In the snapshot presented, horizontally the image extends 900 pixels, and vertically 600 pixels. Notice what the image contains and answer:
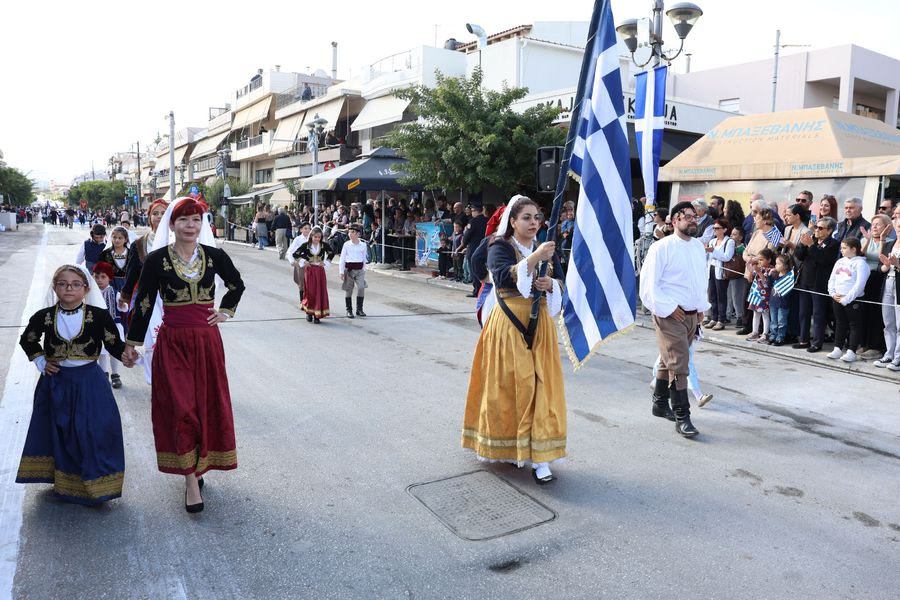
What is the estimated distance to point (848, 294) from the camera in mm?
8461

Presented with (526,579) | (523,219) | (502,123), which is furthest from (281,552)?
(502,123)

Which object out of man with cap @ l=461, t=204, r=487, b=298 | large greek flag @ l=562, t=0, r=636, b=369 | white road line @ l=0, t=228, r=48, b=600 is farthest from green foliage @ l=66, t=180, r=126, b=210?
large greek flag @ l=562, t=0, r=636, b=369

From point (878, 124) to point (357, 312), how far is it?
39.8 ft

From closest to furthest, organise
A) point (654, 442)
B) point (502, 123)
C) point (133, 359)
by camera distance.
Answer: point (133, 359) → point (654, 442) → point (502, 123)

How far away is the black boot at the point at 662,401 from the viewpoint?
19.8 feet

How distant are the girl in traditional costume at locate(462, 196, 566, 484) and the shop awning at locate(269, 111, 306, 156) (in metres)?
38.4

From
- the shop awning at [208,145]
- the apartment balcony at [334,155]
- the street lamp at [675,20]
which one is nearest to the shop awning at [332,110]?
the apartment balcony at [334,155]

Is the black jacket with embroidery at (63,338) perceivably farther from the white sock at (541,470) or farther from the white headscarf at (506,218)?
the white sock at (541,470)

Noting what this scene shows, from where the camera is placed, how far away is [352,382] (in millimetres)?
7191

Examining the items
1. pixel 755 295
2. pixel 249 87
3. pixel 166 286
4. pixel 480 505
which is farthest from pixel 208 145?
pixel 480 505

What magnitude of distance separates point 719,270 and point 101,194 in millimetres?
115100

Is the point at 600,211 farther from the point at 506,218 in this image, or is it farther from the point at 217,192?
the point at 217,192

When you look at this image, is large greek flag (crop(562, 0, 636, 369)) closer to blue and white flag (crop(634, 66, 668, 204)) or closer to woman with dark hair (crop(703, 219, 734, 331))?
blue and white flag (crop(634, 66, 668, 204))

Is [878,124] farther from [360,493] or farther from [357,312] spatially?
[360,493]
